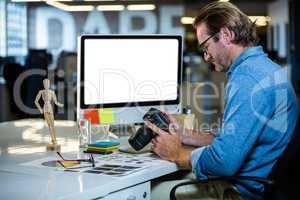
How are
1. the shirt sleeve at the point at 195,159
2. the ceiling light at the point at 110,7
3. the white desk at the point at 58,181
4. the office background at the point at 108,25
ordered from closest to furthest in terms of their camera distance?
1. the white desk at the point at 58,181
2. the shirt sleeve at the point at 195,159
3. the office background at the point at 108,25
4. the ceiling light at the point at 110,7

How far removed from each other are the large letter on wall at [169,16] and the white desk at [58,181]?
671 cm

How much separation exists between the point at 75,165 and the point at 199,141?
63 centimetres

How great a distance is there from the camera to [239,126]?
1.74m

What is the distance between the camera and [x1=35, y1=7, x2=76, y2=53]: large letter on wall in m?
8.45

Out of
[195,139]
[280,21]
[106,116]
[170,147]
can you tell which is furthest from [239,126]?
[280,21]

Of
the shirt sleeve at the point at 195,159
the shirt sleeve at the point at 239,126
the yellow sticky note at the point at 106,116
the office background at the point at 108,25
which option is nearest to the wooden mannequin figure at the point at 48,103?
the yellow sticky note at the point at 106,116

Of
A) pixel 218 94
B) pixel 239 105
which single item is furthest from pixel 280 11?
pixel 239 105

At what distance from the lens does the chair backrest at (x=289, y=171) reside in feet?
5.06

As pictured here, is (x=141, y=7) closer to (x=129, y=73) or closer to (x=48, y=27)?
(x=48, y=27)

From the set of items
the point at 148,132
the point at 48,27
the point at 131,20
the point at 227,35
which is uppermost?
the point at 131,20

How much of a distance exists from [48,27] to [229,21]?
6.98m

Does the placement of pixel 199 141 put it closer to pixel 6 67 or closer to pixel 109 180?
pixel 109 180

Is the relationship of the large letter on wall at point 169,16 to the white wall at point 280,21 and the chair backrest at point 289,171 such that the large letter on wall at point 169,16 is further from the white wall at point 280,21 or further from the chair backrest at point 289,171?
the chair backrest at point 289,171

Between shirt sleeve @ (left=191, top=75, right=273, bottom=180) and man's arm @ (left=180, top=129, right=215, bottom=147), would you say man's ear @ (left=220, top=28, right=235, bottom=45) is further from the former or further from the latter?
man's arm @ (left=180, top=129, right=215, bottom=147)
